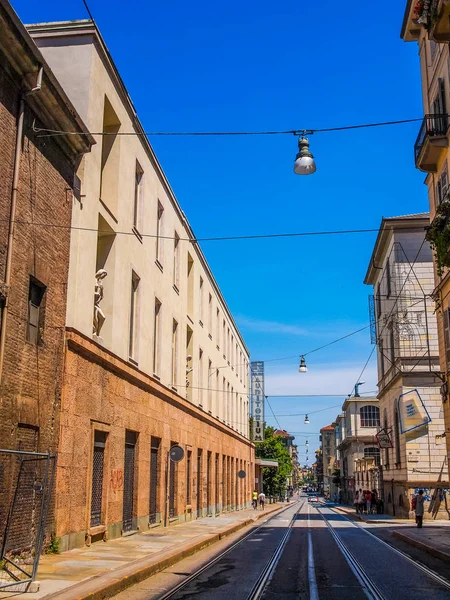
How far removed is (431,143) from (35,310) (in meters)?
14.7

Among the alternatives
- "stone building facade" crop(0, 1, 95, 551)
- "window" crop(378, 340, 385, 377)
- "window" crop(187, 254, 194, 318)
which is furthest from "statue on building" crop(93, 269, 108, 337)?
"window" crop(378, 340, 385, 377)

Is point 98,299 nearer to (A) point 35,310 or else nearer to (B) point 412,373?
(A) point 35,310

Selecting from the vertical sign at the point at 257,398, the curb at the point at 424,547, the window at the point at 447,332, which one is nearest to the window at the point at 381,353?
the vertical sign at the point at 257,398

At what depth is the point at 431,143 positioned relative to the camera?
72.0 ft

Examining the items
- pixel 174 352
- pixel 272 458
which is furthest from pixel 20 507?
pixel 272 458

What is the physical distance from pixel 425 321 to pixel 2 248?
29245 mm

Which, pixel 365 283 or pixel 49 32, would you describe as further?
pixel 365 283

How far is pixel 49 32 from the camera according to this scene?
16891 millimetres

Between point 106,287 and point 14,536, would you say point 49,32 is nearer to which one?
point 106,287

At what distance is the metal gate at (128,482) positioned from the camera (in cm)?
1894

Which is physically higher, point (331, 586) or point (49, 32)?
point (49, 32)

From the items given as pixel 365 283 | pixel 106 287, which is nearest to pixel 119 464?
pixel 106 287

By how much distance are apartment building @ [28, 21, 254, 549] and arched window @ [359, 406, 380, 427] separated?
53273mm

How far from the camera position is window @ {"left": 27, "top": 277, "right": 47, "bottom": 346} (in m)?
13.2
